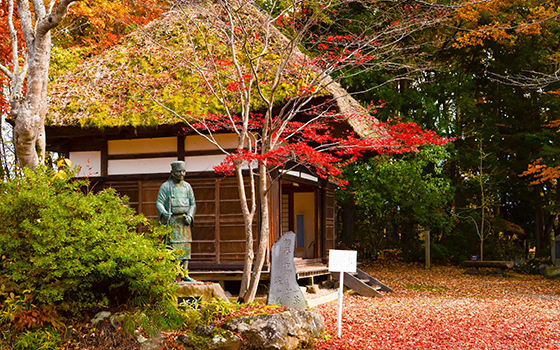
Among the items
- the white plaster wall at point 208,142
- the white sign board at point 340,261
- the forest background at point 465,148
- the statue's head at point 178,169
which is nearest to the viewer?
the white sign board at point 340,261

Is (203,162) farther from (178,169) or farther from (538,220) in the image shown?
(538,220)

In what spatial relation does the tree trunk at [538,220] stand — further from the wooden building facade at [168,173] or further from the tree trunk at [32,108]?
the tree trunk at [32,108]

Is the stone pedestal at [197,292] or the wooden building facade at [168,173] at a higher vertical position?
the wooden building facade at [168,173]

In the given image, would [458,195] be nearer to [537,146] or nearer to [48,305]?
[537,146]

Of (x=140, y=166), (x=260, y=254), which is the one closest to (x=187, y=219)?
(x=260, y=254)

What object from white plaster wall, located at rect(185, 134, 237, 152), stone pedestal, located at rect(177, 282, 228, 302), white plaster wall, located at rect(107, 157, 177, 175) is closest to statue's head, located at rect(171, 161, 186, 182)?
stone pedestal, located at rect(177, 282, 228, 302)

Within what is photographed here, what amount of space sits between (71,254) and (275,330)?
2.39m

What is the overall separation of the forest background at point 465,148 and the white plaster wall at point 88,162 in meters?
5.01

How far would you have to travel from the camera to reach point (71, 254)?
576cm

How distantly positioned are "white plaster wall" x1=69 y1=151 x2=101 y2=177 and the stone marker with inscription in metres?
5.61

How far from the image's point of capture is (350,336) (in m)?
7.58

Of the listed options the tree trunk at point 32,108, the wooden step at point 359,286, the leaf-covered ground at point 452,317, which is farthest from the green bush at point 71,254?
the wooden step at point 359,286

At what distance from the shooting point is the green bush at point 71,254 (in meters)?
5.80

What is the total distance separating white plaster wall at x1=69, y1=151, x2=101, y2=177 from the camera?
11836mm
